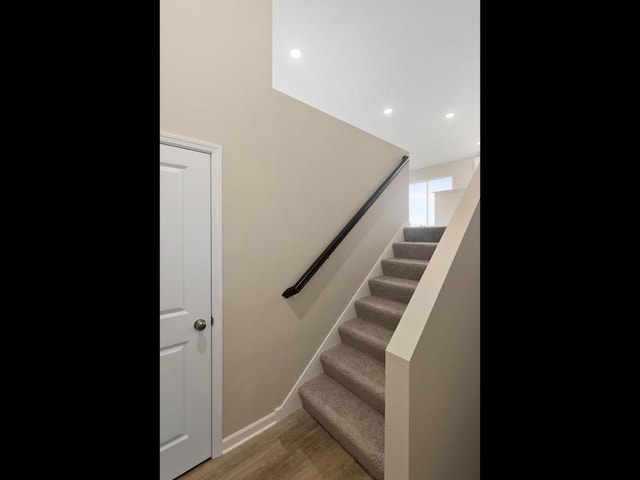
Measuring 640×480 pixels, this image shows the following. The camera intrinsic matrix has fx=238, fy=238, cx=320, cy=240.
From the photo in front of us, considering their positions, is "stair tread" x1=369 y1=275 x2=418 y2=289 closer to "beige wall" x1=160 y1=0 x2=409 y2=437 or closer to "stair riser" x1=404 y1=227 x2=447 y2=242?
"beige wall" x1=160 y1=0 x2=409 y2=437

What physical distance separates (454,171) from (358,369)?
6356mm

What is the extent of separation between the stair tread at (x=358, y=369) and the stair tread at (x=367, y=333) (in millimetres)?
85

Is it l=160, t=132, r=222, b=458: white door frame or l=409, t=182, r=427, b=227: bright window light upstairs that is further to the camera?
l=409, t=182, r=427, b=227: bright window light upstairs

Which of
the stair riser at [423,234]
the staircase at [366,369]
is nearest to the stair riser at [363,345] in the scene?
the staircase at [366,369]

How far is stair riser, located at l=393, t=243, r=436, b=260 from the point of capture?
7.22 feet

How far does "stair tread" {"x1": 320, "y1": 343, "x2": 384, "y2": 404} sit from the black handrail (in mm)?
603

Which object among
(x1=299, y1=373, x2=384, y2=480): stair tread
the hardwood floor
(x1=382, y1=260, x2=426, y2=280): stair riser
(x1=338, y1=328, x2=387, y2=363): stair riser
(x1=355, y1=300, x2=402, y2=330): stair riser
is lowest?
the hardwood floor

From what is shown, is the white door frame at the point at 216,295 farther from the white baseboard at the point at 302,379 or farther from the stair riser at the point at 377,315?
the stair riser at the point at 377,315

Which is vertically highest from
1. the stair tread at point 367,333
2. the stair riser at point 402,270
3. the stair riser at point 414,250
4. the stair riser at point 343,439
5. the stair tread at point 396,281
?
the stair riser at point 414,250

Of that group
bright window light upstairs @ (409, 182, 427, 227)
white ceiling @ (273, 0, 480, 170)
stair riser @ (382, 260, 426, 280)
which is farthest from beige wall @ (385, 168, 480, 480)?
bright window light upstairs @ (409, 182, 427, 227)

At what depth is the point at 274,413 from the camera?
1625mm

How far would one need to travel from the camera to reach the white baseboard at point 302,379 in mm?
1462

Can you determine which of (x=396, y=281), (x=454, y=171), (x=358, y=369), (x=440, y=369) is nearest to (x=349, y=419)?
(x=358, y=369)

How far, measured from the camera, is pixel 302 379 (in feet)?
5.89
